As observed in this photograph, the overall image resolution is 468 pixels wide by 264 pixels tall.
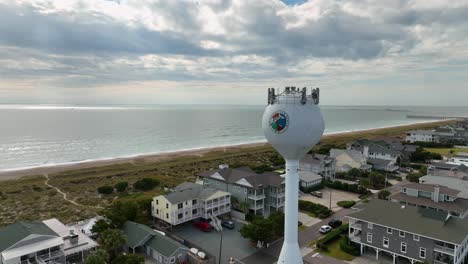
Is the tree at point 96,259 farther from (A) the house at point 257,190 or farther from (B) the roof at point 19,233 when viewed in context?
(A) the house at point 257,190

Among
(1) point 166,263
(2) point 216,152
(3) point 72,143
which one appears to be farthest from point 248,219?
(3) point 72,143

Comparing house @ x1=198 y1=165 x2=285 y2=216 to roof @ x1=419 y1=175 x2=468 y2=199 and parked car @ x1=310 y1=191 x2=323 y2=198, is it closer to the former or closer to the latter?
parked car @ x1=310 y1=191 x2=323 y2=198

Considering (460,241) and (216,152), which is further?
(216,152)

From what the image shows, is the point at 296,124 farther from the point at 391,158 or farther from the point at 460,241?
the point at 391,158

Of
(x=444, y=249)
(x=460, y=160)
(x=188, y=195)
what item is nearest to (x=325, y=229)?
(x=444, y=249)

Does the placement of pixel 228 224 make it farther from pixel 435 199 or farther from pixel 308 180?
pixel 435 199

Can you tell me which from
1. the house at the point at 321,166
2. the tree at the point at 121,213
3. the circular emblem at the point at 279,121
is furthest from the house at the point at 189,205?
the house at the point at 321,166
